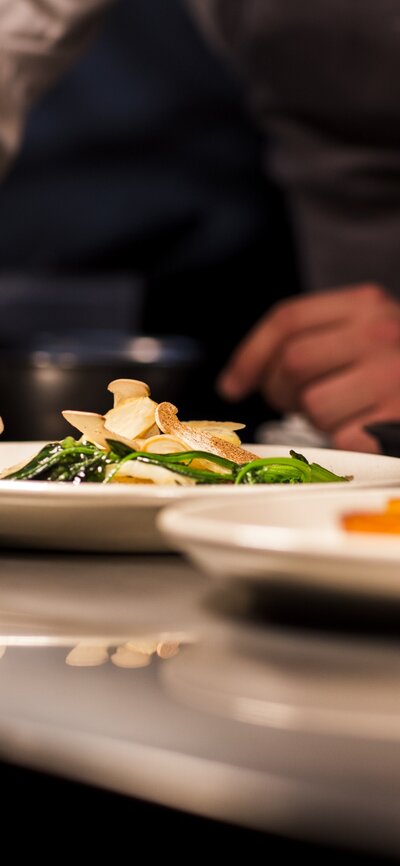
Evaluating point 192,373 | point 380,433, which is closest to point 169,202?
point 192,373

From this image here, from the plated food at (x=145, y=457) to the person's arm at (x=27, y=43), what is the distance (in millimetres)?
1472

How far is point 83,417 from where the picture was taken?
73 cm

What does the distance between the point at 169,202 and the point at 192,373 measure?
2931 mm

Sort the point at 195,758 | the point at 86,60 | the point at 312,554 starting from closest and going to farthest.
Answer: the point at 195,758
the point at 312,554
the point at 86,60

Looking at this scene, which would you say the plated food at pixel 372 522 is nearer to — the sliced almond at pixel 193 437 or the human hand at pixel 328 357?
the sliced almond at pixel 193 437

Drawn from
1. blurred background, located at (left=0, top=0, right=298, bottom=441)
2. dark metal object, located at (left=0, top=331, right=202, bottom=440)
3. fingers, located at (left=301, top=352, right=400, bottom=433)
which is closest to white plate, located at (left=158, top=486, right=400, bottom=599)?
dark metal object, located at (left=0, top=331, right=202, bottom=440)

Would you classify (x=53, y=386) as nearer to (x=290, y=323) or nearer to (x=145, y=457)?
(x=145, y=457)

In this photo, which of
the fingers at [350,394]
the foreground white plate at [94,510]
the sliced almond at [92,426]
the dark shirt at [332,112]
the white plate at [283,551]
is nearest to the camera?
the white plate at [283,551]

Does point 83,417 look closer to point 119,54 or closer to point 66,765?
point 66,765

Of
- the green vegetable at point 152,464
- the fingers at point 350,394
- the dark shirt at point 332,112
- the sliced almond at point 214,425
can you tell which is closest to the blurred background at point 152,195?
the dark shirt at point 332,112

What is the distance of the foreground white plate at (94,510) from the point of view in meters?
0.63

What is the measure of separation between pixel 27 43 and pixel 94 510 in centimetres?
164

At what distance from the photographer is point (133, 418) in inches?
29.6

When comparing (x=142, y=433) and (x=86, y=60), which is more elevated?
(x=86, y=60)
